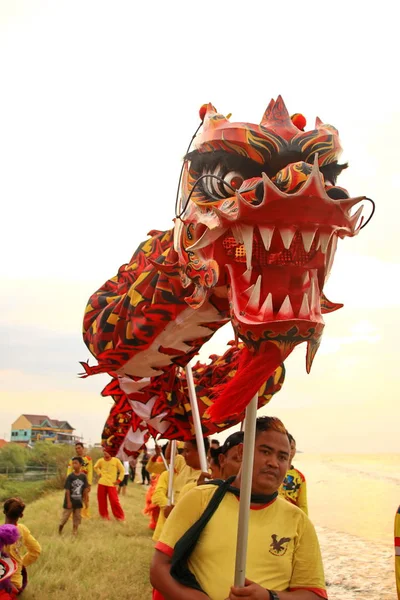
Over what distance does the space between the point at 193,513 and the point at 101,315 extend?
1.77m

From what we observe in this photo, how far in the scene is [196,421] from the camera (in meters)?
4.14

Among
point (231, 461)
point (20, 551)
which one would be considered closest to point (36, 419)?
point (20, 551)

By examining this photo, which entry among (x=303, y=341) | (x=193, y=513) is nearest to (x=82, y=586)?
(x=193, y=513)

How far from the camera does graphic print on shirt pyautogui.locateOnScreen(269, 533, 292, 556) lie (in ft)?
8.39

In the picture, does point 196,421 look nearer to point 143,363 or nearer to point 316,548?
point 143,363

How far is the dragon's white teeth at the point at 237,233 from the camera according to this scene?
267 cm

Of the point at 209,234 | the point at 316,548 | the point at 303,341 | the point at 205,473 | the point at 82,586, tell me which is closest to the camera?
the point at 303,341

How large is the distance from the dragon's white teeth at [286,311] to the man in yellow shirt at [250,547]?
56 cm

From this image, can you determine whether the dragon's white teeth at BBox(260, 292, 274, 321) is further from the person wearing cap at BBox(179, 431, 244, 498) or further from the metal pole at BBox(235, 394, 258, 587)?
the person wearing cap at BBox(179, 431, 244, 498)

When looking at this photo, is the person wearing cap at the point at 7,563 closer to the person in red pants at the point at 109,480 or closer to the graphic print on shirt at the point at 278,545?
the graphic print on shirt at the point at 278,545

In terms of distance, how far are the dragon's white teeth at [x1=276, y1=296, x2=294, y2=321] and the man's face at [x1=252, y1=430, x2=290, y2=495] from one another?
21.0 inches

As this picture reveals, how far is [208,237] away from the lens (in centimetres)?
286

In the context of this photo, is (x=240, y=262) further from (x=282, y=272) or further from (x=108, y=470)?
(x=108, y=470)

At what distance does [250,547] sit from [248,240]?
1.07 metres
